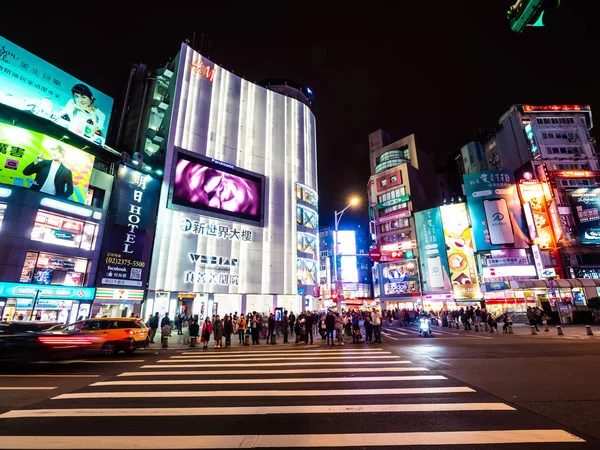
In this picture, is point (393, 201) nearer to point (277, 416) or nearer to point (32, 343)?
point (32, 343)

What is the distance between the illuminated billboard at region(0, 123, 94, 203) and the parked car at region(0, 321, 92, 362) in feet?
53.2

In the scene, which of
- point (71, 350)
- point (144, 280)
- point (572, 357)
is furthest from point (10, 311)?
point (572, 357)

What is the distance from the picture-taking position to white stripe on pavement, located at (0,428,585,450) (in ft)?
14.3

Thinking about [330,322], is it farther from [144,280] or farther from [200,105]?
[200,105]

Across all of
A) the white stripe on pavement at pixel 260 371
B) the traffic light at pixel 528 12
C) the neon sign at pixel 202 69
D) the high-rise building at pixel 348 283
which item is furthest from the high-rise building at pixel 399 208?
the traffic light at pixel 528 12

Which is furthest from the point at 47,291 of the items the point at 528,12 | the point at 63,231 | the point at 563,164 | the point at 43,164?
the point at 563,164

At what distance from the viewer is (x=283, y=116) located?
46188mm

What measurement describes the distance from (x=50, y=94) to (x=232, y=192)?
18949mm

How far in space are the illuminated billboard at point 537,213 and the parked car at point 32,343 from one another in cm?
5810

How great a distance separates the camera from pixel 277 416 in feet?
18.3

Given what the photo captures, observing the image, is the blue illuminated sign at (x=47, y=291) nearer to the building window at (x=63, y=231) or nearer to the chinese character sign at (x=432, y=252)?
the building window at (x=63, y=231)

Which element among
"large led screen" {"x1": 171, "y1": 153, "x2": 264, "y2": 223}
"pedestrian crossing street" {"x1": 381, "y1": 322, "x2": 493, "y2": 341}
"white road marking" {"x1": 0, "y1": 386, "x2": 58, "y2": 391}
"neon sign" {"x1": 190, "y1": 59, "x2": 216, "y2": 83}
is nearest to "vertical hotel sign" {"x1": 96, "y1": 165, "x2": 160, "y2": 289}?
"large led screen" {"x1": 171, "y1": 153, "x2": 264, "y2": 223}

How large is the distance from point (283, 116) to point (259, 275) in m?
24.2

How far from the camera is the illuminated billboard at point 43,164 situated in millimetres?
22500
